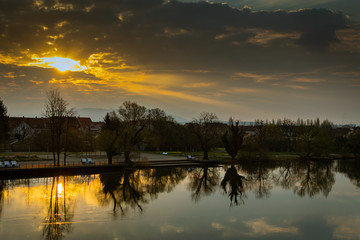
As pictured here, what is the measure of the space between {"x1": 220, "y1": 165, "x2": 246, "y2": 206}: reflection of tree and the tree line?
1299 centimetres

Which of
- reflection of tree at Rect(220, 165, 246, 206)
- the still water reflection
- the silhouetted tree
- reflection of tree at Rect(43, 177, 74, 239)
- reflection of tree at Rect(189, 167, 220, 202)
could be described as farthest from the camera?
the silhouetted tree

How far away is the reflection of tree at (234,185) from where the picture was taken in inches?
1140

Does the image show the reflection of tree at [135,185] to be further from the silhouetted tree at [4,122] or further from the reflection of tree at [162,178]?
the silhouetted tree at [4,122]

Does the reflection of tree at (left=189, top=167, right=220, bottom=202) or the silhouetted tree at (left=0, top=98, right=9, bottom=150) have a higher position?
the silhouetted tree at (left=0, top=98, right=9, bottom=150)

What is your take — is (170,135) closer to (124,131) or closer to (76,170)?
(124,131)

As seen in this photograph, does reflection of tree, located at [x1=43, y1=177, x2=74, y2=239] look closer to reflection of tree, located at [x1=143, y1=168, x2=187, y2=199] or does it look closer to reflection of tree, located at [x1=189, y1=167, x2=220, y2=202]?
reflection of tree, located at [x1=143, y1=168, x2=187, y2=199]

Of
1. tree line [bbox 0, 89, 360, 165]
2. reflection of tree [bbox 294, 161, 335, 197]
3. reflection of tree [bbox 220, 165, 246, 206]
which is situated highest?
tree line [bbox 0, 89, 360, 165]

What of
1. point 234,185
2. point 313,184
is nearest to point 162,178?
point 234,185

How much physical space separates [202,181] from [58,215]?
1919 cm

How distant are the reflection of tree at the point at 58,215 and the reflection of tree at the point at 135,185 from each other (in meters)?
2.97

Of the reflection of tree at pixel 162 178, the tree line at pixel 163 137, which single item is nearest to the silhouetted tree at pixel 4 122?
the tree line at pixel 163 137

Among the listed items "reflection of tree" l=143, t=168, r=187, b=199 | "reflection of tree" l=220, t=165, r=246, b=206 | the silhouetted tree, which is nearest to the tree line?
the silhouetted tree

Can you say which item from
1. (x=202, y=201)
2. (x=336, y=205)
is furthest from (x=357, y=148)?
(x=202, y=201)

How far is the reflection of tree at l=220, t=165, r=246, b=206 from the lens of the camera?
29.0m
